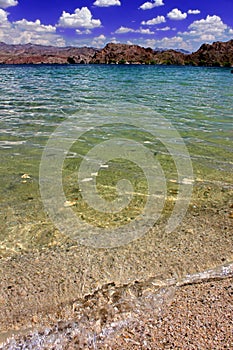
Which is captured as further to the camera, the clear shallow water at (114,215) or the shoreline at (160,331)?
the clear shallow water at (114,215)

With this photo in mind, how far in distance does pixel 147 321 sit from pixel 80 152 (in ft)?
20.3

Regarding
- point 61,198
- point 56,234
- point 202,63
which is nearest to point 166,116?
point 61,198

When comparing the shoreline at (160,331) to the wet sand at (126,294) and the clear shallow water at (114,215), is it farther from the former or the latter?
the clear shallow water at (114,215)

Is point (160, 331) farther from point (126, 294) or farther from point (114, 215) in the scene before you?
point (114, 215)

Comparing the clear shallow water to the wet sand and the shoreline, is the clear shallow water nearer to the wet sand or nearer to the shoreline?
the wet sand

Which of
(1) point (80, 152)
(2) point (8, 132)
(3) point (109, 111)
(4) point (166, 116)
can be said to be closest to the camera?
(1) point (80, 152)

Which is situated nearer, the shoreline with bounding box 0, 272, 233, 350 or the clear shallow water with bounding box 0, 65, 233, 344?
the shoreline with bounding box 0, 272, 233, 350

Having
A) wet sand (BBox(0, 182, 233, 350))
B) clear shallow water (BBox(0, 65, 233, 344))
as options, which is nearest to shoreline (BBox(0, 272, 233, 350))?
wet sand (BBox(0, 182, 233, 350))

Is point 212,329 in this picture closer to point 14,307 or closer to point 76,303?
point 76,303

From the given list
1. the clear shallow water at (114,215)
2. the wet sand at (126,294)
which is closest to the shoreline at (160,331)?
the wet sand at (126,294)

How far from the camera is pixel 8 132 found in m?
10.8

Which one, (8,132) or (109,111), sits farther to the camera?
(109,111)

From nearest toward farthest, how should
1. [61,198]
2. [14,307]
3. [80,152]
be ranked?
1. [14,307]
2. [61,198]
3. [80,152]

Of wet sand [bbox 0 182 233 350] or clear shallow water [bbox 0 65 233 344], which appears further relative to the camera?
clear shallow water [bbox 0 65 233 344]
